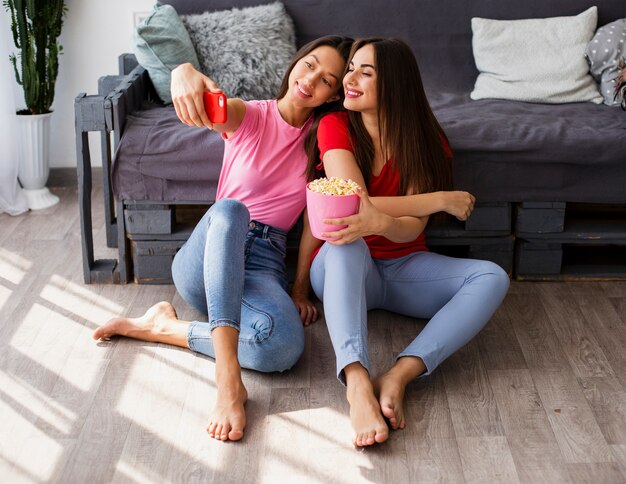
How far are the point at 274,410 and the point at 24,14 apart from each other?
6.06ft

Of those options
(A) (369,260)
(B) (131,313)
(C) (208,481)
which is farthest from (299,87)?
(C) (208,481)

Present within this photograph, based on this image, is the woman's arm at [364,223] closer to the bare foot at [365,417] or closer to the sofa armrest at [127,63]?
the bare foot at [365,417]

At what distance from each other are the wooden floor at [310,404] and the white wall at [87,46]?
1.10m

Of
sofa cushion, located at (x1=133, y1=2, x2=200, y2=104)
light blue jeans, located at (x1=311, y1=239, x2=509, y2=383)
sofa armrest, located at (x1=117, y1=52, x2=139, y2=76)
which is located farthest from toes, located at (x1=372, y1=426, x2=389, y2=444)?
sofa armrest, located at (x1=117, y1=52, x2=139, y2=76)

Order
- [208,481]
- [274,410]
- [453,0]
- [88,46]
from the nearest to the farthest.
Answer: [208,481] < [274,410] < [453,0] < [88,46]

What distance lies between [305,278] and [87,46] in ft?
5.03

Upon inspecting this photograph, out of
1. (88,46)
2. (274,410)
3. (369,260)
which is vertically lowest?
(274,410)

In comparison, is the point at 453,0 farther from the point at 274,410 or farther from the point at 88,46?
the point at 274,410

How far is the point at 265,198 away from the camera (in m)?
2.32

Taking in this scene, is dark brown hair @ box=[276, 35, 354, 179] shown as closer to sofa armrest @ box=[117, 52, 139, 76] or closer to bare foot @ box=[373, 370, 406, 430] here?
bare foot @ box=[373, 370, 406, 430]

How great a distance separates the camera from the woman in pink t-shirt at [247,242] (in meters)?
2.02

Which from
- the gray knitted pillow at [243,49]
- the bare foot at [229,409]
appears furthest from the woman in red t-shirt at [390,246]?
the gray knitted pillow at [243,49]

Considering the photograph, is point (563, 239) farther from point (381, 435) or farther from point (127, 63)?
point (127, 63)

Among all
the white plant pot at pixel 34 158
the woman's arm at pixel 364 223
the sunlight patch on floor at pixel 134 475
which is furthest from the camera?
the white plant pot at pixel 34 158
